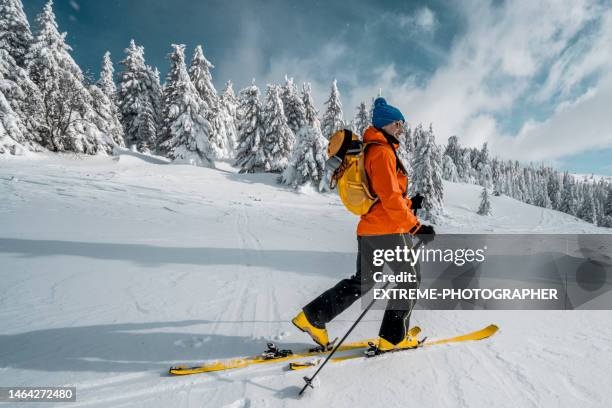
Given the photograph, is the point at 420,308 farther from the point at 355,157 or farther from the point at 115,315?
the point at 115,315

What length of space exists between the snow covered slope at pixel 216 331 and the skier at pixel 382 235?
0.35 m

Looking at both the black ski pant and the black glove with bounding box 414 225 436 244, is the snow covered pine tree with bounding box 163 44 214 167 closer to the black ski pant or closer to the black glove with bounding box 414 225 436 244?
the black ski pant

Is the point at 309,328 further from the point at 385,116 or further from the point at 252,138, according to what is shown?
the point at 252,138

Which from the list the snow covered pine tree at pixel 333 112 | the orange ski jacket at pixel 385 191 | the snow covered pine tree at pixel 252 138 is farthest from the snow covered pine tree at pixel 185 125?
the orange ski jacket at pixel 385 191

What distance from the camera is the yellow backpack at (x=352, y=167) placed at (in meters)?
2.60

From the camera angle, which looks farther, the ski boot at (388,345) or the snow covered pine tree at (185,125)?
the snow covered pine tree at (185,125)

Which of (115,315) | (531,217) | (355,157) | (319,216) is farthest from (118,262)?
(531,217)

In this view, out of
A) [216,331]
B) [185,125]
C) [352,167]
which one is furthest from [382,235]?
[185,125]

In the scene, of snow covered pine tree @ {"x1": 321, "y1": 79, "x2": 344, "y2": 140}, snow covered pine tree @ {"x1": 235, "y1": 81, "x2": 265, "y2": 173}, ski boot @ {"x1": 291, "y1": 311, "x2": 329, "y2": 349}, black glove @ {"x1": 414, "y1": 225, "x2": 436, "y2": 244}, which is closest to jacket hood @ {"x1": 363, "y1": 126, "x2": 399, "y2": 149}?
black glove @ {"x1": 414, "y1": 225, "x2": 436, "y2": 244}

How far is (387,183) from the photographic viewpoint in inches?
98.9

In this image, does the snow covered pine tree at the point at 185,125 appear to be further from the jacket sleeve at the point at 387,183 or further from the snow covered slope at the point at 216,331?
the jacket sleeve at the point at 387,183

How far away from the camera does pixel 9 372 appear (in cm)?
254

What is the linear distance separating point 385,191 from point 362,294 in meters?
1.02

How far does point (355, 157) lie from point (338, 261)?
421cm
